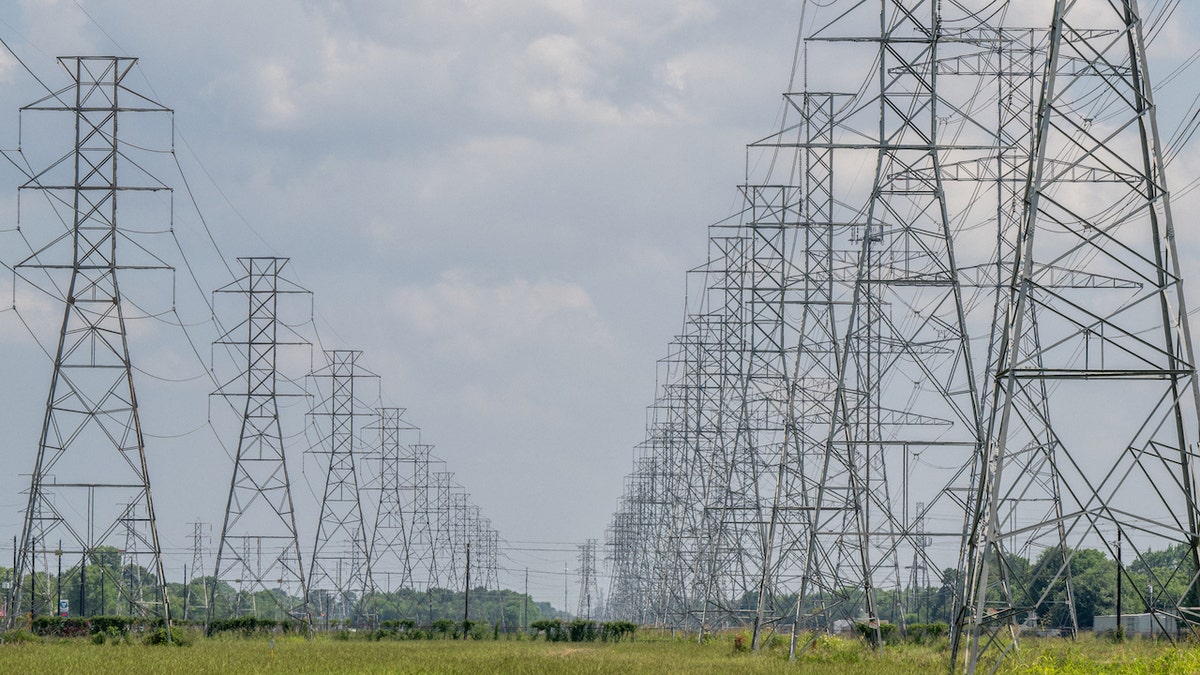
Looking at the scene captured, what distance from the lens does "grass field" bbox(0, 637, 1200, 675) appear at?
22.5 m

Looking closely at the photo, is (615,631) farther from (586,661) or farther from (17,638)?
(586,661)

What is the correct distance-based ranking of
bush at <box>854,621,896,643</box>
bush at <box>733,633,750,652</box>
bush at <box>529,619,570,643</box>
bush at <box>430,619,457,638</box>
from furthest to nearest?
bush at <box>430,619,457,638</box>, bush at <box>529,619,570,643</box>, bush at <box>733,633,750,652</box>, bush at <box>854,621,896,643</box>

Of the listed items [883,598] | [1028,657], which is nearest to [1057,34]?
[1028,657]

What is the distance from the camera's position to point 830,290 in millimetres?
35281

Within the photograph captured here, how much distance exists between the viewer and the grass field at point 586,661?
73.9ft

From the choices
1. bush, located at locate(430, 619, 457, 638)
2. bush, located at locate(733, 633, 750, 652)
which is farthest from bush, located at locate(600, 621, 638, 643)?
bush, located at locate(733, 633, 750, 652)

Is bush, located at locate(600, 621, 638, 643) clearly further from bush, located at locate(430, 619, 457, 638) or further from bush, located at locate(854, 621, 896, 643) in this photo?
bush, located at locate(854, 621, 896, 643)

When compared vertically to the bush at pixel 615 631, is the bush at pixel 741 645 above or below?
above

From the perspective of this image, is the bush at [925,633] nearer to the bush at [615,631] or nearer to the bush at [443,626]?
the bush at [615,631]

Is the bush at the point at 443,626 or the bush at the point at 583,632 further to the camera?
the bush at the point at 443,626

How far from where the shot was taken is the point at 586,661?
115 feet

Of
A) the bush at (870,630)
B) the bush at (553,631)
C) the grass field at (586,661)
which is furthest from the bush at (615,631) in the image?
the grass field at (586,661)

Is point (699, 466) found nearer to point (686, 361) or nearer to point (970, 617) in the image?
point (686, 361)

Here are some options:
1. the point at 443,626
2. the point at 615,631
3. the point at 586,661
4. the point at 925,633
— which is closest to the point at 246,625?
the point at 443,626
